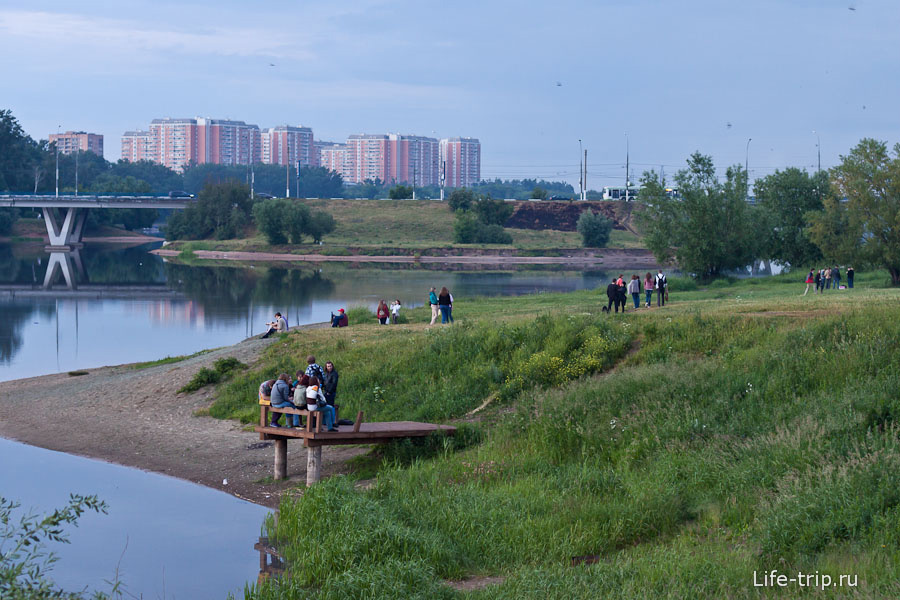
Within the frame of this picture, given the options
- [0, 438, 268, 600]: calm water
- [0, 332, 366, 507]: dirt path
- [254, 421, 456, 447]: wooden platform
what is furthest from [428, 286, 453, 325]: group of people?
[0, 438, 268, 600]: calm water

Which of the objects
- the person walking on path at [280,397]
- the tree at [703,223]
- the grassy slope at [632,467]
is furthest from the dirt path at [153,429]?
the tree at [703,223]

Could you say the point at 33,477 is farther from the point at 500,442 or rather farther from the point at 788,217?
the point at 788,217

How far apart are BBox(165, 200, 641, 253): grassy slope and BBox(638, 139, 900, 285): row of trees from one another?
172ft

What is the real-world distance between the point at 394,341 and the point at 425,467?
1020 cm

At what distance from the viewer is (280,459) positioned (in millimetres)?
18750

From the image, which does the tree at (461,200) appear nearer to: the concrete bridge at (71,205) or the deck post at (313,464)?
the concrete bridge at (71,205)

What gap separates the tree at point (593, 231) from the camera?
117 metres

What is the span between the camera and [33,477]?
1934cm

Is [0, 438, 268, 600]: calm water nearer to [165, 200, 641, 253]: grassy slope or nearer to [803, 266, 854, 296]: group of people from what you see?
[803, 266, 854, 296]: group of people

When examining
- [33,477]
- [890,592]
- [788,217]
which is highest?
[788,217]

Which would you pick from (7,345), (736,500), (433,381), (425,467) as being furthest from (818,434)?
(7,345)

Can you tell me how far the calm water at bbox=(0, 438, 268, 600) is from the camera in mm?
13625

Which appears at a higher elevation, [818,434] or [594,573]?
[818,434]

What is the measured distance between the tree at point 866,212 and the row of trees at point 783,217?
51mm
